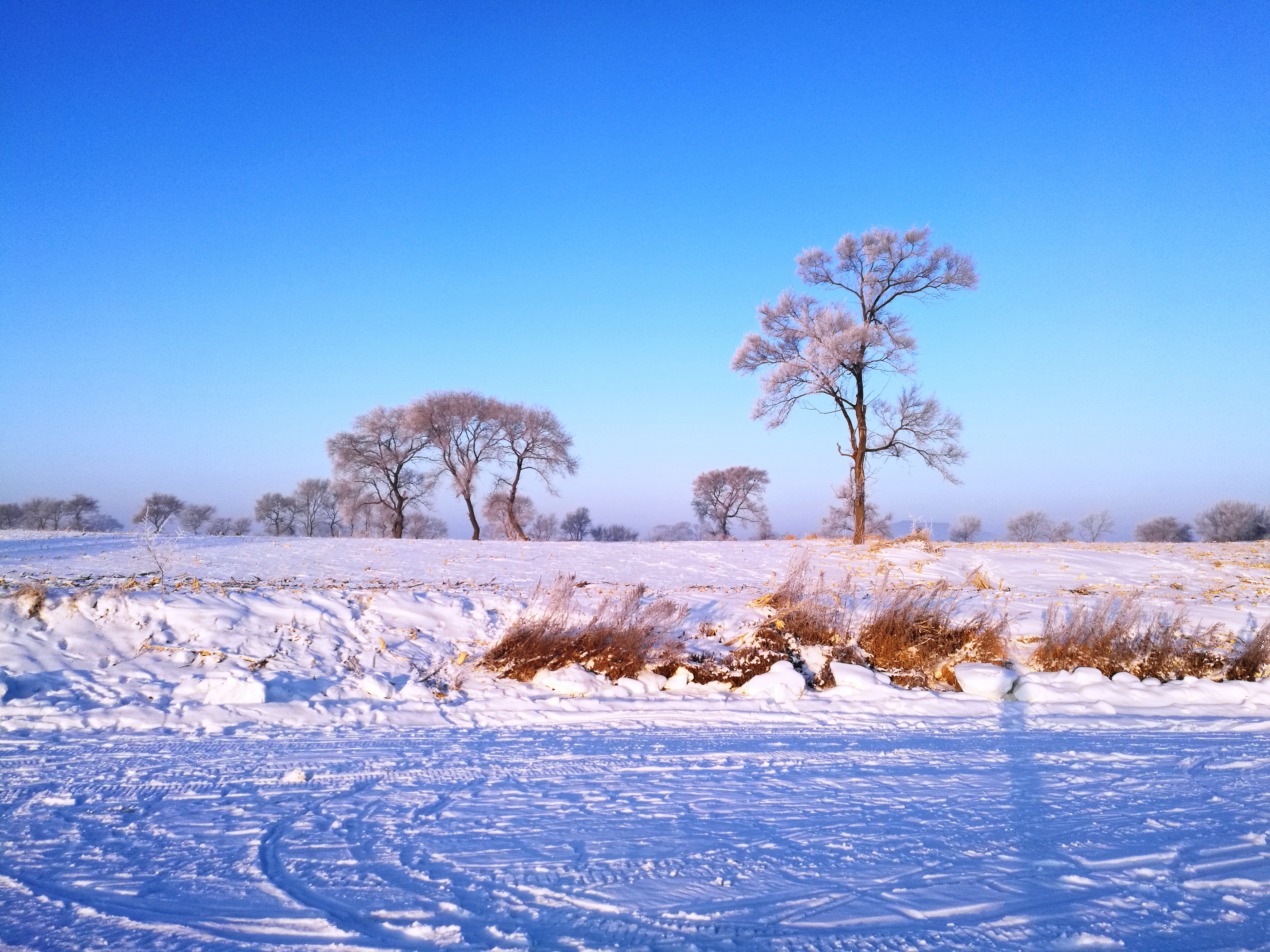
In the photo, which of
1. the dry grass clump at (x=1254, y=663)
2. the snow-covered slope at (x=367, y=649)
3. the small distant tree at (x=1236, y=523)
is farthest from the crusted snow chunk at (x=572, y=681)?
the small distant tree at (x=1236, y=523)

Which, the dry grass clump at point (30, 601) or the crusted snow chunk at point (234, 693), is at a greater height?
the dry grass clump at point (30, 601)

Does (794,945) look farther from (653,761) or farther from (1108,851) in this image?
(653,761)

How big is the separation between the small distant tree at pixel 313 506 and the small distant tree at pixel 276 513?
0.37 metres

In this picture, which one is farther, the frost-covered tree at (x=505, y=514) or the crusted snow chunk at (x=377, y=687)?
the frost-covered tree at (x=505, y=514)

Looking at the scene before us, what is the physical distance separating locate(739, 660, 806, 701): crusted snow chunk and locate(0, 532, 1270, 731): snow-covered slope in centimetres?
6

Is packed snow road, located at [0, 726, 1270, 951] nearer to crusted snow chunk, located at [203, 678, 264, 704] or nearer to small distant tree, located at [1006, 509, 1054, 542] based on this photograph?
crusted snow chunk, located at [203, 678, 264, 704]

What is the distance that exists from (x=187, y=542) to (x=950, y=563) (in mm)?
16129

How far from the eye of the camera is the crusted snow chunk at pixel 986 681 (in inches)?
292

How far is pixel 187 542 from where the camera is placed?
16.1 m

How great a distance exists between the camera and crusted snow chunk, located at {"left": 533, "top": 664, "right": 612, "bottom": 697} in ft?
24.3

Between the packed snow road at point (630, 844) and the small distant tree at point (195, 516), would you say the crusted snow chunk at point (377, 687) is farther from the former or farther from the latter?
the small distant tree at point (195, 516)

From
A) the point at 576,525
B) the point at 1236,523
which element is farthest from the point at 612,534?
the point at 1236,523

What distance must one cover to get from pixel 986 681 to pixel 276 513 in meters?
64.1

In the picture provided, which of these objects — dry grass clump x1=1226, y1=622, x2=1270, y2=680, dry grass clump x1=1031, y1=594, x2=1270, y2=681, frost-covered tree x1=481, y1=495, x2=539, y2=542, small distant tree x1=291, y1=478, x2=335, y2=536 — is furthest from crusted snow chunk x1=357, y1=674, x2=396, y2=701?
small distant tree x1=291, y1=478, x2=335, y2=536
